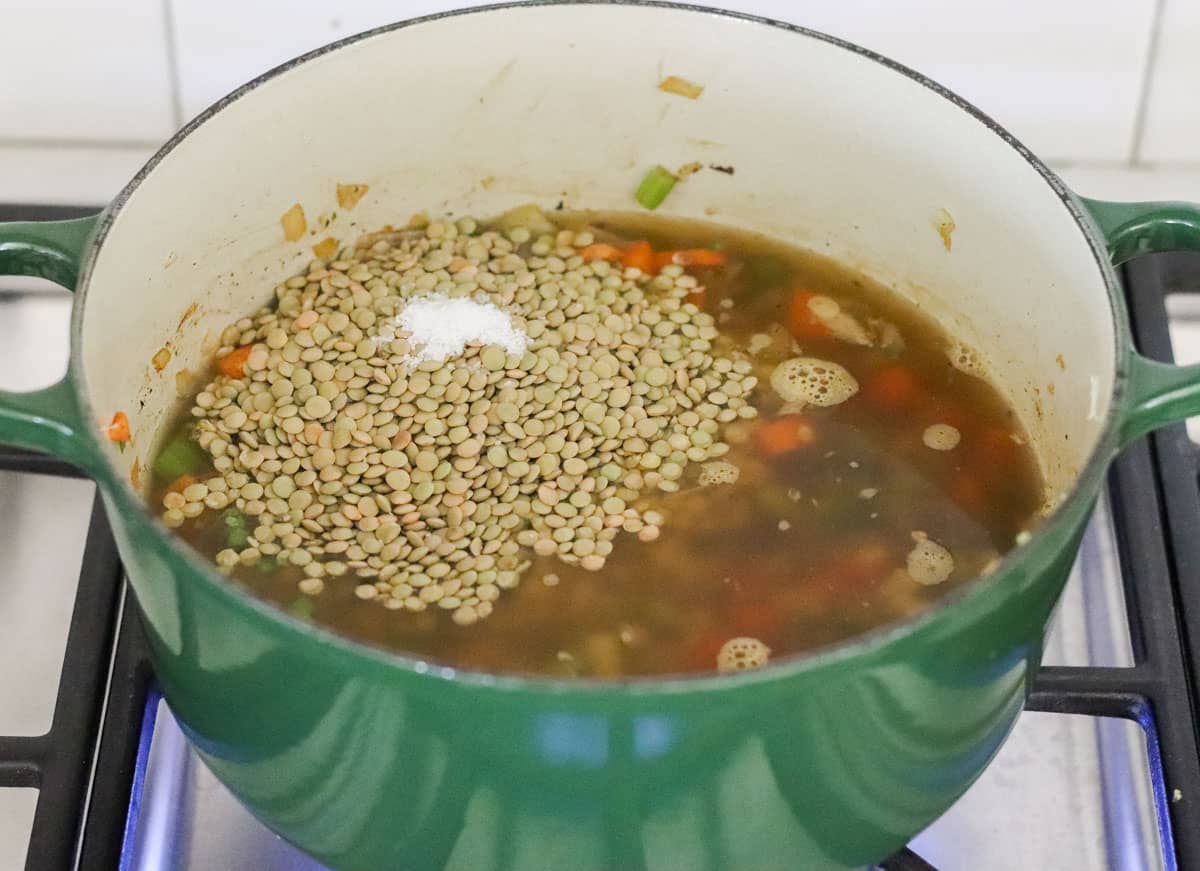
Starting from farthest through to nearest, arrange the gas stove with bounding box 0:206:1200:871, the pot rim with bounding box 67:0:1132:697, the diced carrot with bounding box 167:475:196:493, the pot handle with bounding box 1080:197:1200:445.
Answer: the diced carrot with bounding box 167:475:196:493 < the gas stove with bounding box 0:206:1200:871 < the pot handle with bounding box 1080:197:1200:445 < the pot rim with bounding box 67:0:1132:697

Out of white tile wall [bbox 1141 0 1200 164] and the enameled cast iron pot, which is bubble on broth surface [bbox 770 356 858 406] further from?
white tile wall [bbox 1141 0 1200 164]

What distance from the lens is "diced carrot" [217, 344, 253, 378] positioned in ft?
3.22

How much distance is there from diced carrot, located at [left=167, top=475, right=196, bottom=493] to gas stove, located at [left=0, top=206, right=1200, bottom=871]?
5 centimetres

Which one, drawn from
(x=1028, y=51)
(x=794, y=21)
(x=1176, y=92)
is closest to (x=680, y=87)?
(x=794, y=21)

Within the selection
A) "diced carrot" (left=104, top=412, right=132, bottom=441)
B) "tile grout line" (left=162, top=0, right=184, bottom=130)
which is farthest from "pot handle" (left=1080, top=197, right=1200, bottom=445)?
"tile grout line" (left=162, top=0, right=184, bottom=130)

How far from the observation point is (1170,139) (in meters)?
1.21

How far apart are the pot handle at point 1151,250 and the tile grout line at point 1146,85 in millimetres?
449

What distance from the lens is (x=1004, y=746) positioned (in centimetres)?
87

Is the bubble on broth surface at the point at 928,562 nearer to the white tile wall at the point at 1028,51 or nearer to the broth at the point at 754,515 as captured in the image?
the broth at the point at 754,515

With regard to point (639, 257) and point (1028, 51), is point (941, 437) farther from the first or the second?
point (1028, 51)

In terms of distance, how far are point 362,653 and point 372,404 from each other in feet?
1.38

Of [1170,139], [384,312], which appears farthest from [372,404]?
[1170,139]

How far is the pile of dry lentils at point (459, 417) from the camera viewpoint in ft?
2.81

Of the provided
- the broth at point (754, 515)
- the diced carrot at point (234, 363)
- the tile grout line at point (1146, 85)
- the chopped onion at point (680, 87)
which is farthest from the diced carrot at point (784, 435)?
the tile grout line at point (1146, 85)
